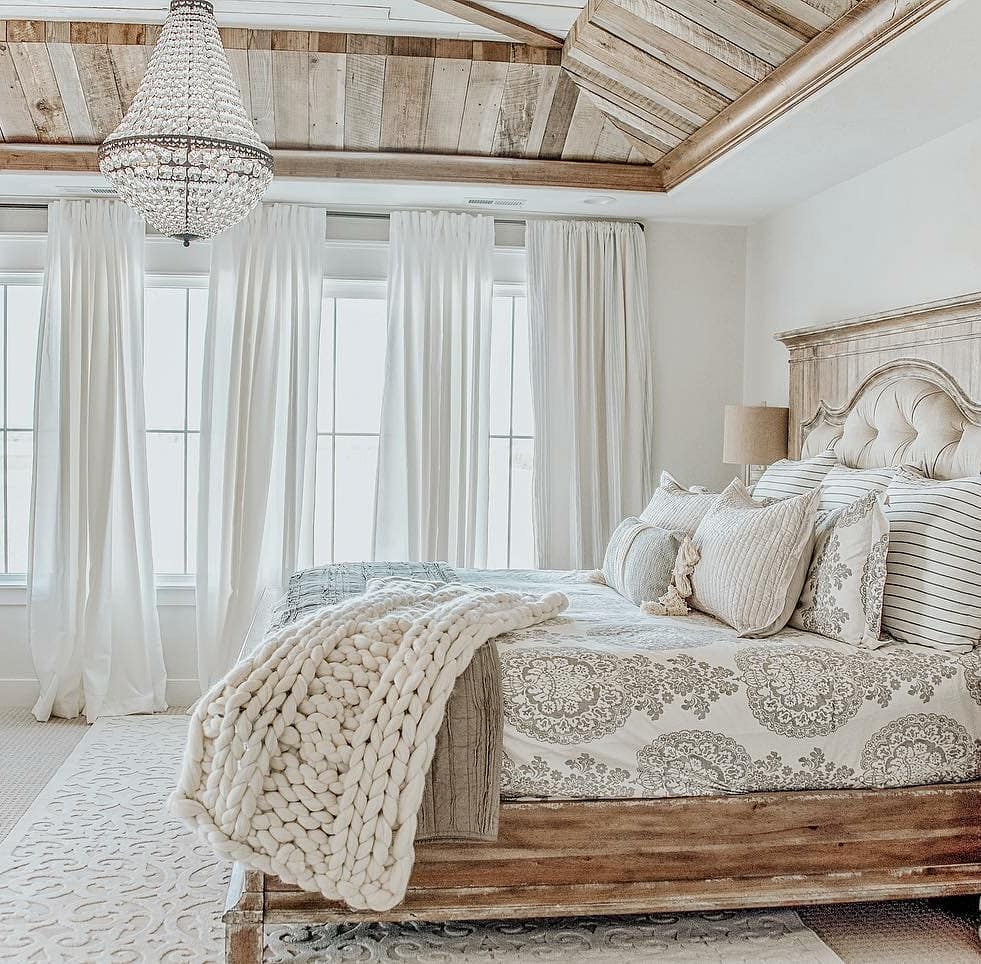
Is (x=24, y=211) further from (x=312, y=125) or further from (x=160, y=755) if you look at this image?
(x=160, y=755)

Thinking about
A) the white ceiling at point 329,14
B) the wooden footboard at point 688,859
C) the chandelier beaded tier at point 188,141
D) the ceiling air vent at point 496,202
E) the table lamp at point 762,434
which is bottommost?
the wooden footboard at point 688,859

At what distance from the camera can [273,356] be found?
480 cm

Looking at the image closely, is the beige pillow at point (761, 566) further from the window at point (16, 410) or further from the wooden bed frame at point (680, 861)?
the window at point (16, 410)

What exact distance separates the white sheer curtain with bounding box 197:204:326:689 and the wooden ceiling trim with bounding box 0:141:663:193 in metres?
0.49

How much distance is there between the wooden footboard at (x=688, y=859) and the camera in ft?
8.12

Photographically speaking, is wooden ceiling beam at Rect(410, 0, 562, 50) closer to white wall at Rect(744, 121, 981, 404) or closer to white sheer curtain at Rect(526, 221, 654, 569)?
white sheer curtain at Rect(526, 221, 654, 569)

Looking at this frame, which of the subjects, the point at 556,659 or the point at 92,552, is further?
the point at 92,552

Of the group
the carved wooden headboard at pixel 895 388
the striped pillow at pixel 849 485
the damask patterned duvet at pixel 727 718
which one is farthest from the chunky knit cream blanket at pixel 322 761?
the carved wooden headboard at pixel 895 388

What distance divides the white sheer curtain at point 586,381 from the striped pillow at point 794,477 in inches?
46.7

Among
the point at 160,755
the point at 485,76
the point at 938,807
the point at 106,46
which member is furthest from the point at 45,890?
the point at 485,76

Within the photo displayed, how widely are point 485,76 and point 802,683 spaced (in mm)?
2661

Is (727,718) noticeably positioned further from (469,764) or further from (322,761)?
(322,761)

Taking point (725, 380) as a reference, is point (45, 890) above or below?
below

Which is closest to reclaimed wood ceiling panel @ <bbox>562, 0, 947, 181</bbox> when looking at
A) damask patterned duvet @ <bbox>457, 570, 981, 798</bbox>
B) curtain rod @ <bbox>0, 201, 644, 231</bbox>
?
curtain rod @ <bbox>0, 201, 644, 231</bbox>
